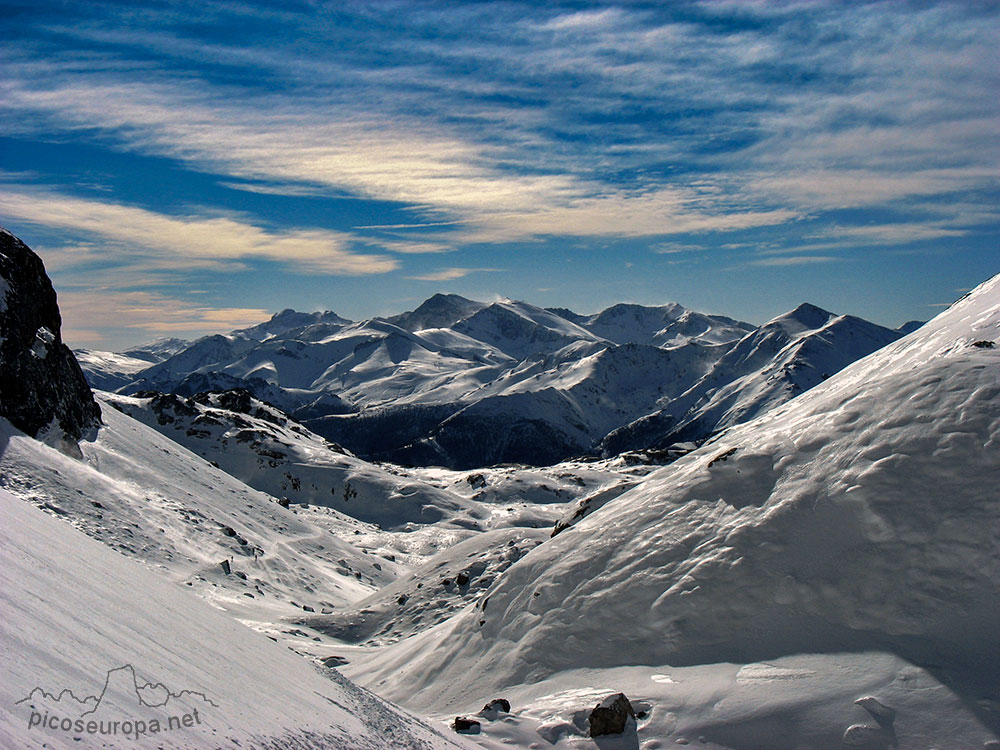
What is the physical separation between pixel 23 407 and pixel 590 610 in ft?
91.4

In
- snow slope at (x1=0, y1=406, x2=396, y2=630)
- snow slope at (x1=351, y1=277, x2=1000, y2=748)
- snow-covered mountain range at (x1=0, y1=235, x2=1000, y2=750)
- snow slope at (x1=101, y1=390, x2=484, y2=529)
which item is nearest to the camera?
snow-covered mountain range at (x1=0, y1=235, x2=1000, y2=750)

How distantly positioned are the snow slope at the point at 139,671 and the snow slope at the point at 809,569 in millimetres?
4816

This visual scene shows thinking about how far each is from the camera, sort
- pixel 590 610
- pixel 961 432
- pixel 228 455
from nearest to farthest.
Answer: pixel 961 432 < pixel 590 610 < pixel 228 455

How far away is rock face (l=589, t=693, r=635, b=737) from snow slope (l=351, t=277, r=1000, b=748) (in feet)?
5.09

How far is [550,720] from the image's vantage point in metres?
11.8

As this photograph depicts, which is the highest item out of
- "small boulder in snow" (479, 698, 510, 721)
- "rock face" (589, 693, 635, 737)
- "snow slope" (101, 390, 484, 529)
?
"rock face" (589, 693, 635, 737)

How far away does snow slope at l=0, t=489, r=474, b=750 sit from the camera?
552cm

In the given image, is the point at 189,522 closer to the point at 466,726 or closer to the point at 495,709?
the point at 495,709

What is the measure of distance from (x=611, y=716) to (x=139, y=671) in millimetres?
7594

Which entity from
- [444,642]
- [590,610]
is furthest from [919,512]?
[444,642]

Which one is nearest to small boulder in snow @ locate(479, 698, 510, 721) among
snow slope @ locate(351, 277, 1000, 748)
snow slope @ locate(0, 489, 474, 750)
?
snow slope @ locate(0, 489, 474, 750)

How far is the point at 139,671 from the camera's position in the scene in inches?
262

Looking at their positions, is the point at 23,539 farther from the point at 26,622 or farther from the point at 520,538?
the point at 520,538

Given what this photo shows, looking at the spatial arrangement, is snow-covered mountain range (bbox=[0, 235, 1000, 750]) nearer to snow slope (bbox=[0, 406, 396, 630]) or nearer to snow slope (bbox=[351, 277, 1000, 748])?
snow slope (bbox=[351, 277, 1000, 748])
